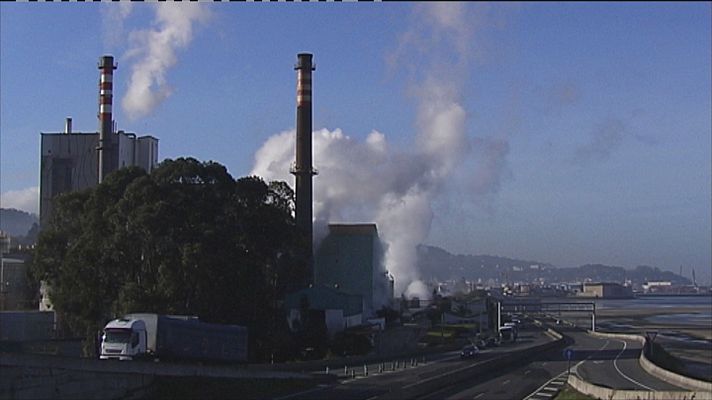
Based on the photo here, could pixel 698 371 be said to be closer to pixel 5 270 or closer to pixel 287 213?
pixel 287 213

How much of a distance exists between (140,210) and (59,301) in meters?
8.44

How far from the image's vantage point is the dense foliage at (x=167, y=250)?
204ft

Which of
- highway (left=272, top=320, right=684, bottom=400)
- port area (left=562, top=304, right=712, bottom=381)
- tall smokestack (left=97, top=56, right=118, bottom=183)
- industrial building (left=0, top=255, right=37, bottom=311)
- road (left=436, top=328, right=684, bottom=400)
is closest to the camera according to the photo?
highway (left=272, top=320, right=684, bottom=400)

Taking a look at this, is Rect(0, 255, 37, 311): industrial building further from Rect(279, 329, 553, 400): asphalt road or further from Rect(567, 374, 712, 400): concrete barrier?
Rect(567, 374, 712, 400): concrete barrier

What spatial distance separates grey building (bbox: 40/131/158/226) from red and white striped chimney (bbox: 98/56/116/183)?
5.34 feet

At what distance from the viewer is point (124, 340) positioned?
149ft

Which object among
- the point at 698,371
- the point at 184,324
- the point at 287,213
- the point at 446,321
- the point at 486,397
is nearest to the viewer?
the point at 486,397

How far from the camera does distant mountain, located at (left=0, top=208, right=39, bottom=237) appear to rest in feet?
313

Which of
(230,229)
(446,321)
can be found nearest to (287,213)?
(230,229)

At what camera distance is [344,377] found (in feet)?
175

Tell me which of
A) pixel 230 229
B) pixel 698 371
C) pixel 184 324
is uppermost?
pixel 230 229

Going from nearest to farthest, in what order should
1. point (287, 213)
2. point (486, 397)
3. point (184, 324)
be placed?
point (486, 397)
point (184, 324)
point (287, 213)

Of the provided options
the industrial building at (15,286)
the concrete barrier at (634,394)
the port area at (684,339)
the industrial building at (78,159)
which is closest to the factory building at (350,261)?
the industrial building at (78,159)

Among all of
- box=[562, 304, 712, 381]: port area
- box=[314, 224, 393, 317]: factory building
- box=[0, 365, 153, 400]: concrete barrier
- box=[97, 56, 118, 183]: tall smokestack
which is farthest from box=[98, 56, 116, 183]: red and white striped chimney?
box=[0, 365, 153, 400]: concrete barrier
